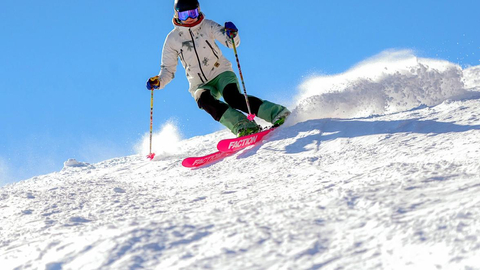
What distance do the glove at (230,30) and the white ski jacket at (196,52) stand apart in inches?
3.0

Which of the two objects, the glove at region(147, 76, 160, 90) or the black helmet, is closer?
the black helmet

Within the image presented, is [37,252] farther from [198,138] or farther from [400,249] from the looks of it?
[198,138]

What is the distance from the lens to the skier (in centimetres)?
710

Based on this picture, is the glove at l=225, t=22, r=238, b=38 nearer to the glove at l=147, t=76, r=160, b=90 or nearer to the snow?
the glove at l=147, t=76, r=160, b=90

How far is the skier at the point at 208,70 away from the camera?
710 centimetres

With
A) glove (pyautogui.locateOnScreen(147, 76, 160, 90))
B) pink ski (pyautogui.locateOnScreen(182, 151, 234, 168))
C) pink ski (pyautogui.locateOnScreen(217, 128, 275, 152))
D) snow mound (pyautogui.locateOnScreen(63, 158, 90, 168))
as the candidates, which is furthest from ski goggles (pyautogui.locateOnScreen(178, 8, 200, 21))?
snow mound (pyautogui.locateOnScreen(63, 158, 90, 168))

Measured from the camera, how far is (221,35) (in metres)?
7.29

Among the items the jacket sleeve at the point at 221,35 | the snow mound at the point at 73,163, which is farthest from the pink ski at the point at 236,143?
the snow mound at the point at 73,163

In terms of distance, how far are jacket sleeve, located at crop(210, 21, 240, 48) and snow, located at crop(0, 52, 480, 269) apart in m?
1.34

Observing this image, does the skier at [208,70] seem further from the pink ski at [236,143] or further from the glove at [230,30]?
the pink ski at [236,143]

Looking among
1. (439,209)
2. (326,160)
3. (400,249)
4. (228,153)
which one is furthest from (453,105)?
(400,249)

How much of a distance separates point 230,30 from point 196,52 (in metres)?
0.57

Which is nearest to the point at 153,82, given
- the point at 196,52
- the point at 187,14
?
the point at 196,52

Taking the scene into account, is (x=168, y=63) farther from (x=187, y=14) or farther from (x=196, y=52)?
(x=187, y=14)
